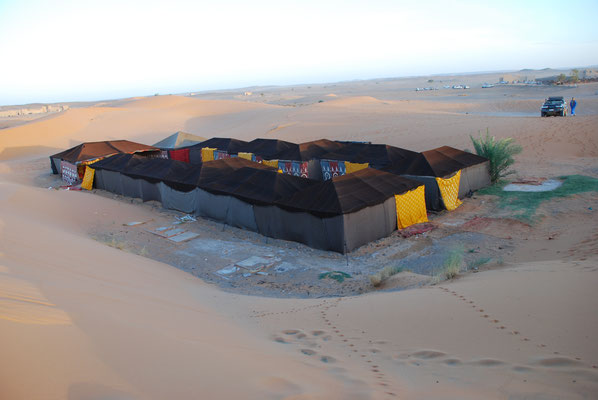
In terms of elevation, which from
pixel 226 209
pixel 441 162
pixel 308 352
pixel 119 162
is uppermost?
pixel 119 162

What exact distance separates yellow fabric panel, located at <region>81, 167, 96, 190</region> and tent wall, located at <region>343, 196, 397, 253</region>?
1604 centimetres

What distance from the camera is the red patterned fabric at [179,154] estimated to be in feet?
94.1

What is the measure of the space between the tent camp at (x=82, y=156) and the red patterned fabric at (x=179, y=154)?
3.80 ft

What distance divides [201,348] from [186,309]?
227 cm

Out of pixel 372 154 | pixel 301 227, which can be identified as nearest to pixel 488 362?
pixel 301 227

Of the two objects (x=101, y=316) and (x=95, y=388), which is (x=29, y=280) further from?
(x=95, y=388)

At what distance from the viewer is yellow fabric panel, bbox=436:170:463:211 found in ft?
52.4

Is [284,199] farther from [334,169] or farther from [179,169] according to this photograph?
[334,169]

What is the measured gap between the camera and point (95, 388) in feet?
11.1

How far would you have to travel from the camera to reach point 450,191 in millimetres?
16281

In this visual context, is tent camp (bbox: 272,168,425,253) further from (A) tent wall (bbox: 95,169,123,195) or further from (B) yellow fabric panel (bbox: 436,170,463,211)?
(A) tent wall (bbox: 95,169,123,195)

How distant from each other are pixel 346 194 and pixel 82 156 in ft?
60.1

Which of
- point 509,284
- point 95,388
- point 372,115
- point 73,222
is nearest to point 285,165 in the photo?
point 73,222

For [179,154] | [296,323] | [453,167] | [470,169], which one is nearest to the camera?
[296,323]
